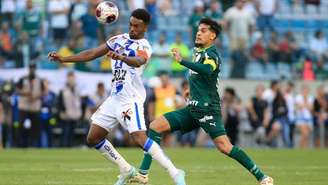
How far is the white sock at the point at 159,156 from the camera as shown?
1276 centimetres

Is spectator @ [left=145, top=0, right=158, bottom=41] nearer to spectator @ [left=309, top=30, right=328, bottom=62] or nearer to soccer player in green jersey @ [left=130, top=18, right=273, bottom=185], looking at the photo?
spectator @ [left=309, top=30, right=328, bottom=62]

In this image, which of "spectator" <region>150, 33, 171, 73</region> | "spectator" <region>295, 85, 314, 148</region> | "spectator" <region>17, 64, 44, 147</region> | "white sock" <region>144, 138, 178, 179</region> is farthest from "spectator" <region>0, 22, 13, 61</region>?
"white sock" <region>144, 138, 178, 179</region>

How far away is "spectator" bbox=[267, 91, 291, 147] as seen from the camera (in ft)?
96.8

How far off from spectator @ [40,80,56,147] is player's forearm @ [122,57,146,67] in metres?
14.2

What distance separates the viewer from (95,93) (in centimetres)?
2798

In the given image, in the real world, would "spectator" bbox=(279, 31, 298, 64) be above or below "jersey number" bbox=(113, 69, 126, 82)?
below

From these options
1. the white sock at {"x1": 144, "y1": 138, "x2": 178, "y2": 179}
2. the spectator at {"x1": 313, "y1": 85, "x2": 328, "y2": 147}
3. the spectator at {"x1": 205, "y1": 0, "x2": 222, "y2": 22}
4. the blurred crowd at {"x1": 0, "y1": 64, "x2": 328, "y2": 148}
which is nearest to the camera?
the white sock at {"x1": 144, "y1": 138, "x2": 178, "y2": 179}

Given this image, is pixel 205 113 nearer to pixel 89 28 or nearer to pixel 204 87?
pixel 204 87

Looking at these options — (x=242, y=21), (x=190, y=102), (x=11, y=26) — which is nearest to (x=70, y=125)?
(x=11, y=26)

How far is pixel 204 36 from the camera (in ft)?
45.6

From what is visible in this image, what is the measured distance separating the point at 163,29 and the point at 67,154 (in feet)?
30.2

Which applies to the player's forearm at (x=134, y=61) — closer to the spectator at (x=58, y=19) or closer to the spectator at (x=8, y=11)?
the spectator at (x=58, y=19)

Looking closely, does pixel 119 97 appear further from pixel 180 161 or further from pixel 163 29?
pixel 163 29

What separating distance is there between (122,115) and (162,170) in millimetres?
4589
